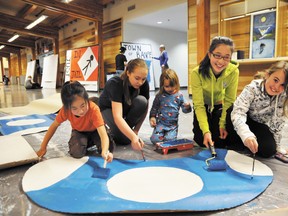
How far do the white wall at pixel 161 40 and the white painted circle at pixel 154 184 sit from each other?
20.2 feet

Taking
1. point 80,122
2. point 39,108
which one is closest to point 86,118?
point 80,122

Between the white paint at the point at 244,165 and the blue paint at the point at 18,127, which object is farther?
the blue paint at the point at 18,127

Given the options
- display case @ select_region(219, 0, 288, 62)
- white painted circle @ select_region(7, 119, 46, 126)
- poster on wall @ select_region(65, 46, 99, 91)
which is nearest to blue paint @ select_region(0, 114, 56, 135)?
white painted circle @ select_region(7, 119, 46, 126)

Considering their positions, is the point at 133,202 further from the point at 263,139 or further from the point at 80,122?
the point at 263,139

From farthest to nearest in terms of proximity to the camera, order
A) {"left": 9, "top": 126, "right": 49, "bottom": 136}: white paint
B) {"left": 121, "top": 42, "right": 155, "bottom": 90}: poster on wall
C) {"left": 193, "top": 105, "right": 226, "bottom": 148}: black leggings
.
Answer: {"left": 121, "top": 42, "right": 155, "bottom": 90}: poster on wall
{"left": 9, "top": 126, "right": 49, "bottom": 136}: white paint
{"left": 193, "top": 105, "right": 226, "bottom": 148}: black leggings

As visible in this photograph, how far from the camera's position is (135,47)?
677 cm

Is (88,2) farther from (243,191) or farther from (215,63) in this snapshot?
(243,191)

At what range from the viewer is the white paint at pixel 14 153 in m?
1.14

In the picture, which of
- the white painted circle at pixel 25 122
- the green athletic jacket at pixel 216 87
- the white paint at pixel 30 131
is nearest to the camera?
the green athletic jacket at pixel 216 87

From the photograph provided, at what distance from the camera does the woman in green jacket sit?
1.25m

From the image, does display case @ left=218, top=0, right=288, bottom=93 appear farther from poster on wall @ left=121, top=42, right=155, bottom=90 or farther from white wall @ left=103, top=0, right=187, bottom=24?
poster on wall @ left=121, top=42, right=155, bottom=90

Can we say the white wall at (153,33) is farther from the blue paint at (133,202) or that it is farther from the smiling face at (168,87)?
the blue paint at (133,202)

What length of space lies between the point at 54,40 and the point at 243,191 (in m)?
10.6

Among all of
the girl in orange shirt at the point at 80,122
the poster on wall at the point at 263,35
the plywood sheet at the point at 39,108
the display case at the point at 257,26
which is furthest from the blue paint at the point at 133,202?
the poster on wall at the point at 263,35
